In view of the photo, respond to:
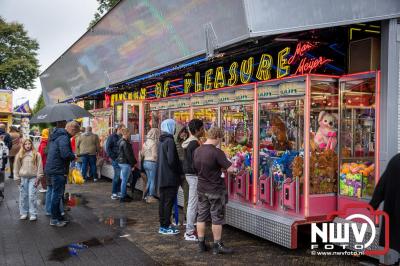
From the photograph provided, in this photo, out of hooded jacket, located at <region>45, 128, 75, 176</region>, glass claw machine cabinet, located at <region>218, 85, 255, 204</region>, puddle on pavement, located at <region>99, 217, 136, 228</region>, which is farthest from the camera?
puddle on pavement, located at <region>99, 217, 136, 228</region>

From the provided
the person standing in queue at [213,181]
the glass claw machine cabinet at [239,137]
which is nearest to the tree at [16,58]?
the glass claw machine cabinet at [239,137]

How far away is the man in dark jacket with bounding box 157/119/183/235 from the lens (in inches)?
261

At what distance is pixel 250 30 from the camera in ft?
17.8

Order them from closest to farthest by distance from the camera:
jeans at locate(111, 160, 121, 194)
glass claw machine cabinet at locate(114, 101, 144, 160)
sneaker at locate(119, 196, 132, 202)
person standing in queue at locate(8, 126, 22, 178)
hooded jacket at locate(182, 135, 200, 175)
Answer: hooded jacket at locate(182, 135, 200, 175)
sneaker at locate(119, 196, 132, 202)
jeans at locate(111, 160, 121, 194)
glass claw machine cabinet at locate(114, 101, 144, 160)
person standing in queue at locate(8, 126, 22, 178)

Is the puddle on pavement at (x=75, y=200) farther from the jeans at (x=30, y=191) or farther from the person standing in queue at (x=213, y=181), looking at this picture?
the person standing in queue at (x=213, y=181)

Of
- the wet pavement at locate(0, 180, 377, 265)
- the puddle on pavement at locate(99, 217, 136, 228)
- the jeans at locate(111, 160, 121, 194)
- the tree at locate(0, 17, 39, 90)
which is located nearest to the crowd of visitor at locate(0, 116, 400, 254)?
the wet pavement at locate(0, 180, 377, 265)

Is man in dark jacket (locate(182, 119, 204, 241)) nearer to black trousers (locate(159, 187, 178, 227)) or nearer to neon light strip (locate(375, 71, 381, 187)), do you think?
black trousers (locate(159, 187, 178, 227))

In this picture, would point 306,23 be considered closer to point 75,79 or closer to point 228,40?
point 228,40

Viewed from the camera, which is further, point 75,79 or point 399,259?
point 75,79

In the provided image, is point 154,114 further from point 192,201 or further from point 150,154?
point 192,201

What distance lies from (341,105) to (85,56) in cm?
1031

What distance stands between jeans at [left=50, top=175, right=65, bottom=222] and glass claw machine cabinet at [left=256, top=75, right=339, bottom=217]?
335 centimetres

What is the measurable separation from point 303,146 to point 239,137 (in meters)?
1.76

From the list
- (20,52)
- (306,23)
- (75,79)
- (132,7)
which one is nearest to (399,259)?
(306,23)
